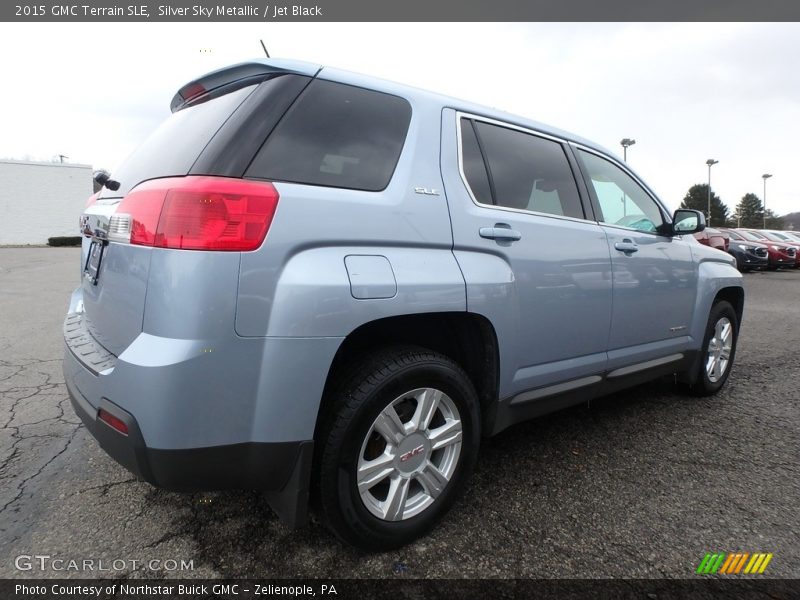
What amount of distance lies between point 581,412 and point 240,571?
266cm

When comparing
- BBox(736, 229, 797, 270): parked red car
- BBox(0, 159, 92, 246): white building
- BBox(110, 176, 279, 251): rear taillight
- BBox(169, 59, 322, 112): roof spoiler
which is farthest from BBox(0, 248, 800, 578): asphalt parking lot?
BBox(0, 159, 92, 246): white building

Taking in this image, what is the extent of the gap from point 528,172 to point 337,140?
1249 millimetres

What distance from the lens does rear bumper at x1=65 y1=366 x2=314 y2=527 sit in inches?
60.7

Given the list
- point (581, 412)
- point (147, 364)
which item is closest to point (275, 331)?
point (147, 364)

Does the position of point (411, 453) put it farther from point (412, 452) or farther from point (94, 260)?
point (94, 260)

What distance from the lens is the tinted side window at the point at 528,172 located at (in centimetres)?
245

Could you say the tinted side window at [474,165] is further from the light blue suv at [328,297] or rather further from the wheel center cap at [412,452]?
the wheel center cap at [412,452]

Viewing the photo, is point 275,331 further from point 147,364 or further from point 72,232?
point 72,232

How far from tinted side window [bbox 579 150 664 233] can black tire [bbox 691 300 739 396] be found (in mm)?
1023

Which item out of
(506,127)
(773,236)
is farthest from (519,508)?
(773,236)

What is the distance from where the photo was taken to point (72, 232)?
1635 inches

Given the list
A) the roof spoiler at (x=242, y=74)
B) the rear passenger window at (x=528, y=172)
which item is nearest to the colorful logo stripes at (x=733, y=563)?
the rear passenger window at (x=528, y=172)

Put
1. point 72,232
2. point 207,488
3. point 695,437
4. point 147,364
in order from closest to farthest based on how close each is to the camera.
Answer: point 147,364 → point 207,488 → point 695,437 → point 72,232

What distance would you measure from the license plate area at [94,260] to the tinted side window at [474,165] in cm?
159
